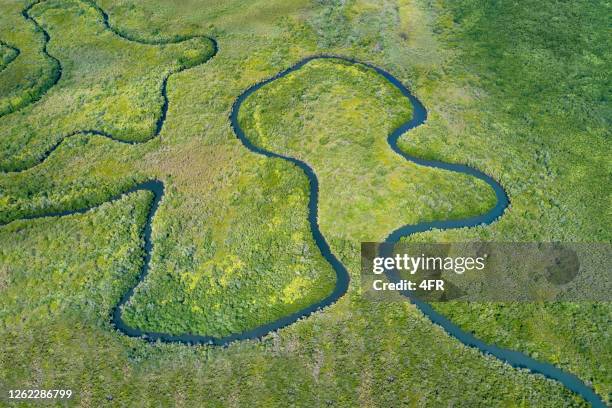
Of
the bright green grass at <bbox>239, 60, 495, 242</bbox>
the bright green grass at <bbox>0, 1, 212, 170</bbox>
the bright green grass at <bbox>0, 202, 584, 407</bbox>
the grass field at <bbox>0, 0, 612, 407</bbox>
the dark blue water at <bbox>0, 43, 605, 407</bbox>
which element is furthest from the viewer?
the bright green grass at <bbox>0, 1, 212, 170</bbox>

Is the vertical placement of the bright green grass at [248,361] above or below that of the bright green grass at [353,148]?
below

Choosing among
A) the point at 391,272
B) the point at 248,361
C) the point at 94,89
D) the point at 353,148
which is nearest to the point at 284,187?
the point at 353,148

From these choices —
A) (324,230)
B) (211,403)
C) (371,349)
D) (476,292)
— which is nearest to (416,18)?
(324,230)

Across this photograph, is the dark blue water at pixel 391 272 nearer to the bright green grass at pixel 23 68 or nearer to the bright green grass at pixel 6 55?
the bright green grass at pixel 23 68

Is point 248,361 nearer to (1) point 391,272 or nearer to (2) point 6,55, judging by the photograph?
(1) point 391,272

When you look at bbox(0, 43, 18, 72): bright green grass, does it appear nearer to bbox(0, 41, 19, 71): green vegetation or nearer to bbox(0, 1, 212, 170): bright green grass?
bbox(0, 41, 19, 71): green vegetation

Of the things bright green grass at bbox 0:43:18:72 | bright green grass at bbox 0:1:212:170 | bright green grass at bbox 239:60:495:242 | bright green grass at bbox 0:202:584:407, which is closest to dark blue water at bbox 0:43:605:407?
bright green grass at bbox 239:60:495:242

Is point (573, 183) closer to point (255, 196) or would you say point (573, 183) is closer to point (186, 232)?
point (255, 196)

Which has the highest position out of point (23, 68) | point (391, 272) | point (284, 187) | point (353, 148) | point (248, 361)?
point (23, 68)

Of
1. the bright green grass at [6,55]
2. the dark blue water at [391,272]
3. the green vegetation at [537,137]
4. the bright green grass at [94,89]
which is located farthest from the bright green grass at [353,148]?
the bright green grass at [6,55]
